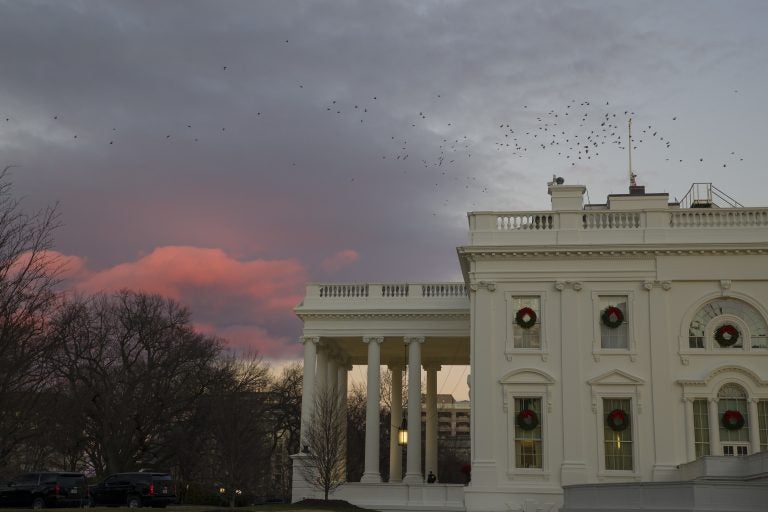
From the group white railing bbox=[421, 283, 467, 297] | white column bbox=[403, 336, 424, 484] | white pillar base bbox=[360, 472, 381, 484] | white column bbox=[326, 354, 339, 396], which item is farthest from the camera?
white column bbox=[326, 354, 339, 396]

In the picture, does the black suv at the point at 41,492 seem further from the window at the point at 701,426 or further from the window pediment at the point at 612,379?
the window at the point at 701,426

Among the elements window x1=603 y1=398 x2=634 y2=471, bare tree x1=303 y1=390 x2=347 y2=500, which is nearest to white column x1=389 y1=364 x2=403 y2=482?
bare tree x1=303 y1=390 x2=347 y2=500

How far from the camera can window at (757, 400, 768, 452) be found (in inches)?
1599

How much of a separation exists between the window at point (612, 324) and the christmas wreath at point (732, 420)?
5.04 m

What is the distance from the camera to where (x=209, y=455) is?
227ft

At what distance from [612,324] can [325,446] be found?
14787 millimetres

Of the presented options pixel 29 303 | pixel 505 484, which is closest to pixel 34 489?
pixel 29 303

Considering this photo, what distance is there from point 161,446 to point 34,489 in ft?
95.6

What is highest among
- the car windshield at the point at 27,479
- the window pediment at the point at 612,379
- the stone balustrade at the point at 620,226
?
the stone balustrade at the point at 620,226

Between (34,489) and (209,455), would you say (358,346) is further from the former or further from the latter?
(34,489)

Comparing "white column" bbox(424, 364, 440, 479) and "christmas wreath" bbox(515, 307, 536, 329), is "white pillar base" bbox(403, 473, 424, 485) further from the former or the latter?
"christmas wreath" bbox(515, 307, 536, 329)

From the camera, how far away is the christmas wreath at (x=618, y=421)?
1640 inches

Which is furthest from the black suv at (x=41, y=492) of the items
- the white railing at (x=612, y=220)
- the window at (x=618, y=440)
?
the white railing at (x=612, y=220)

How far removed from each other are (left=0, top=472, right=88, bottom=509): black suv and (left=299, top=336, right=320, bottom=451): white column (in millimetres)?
14602
